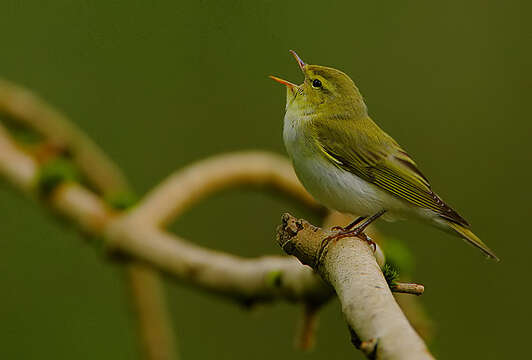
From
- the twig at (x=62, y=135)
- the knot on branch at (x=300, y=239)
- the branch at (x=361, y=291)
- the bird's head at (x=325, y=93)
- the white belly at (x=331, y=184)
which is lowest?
the branch at (x=361, y=291)

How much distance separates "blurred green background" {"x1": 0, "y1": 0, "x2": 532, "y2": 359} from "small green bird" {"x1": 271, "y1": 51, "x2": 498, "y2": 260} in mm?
2213

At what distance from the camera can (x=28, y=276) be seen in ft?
17.0

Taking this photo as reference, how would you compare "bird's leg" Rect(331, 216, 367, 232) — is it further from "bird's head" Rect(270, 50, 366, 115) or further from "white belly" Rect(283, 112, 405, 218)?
"bird's head" Rect(270, 50, 366, 115)

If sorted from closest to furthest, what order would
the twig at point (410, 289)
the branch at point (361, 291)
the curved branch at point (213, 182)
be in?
the branch at point (361, 291)
the twig at point (410, 289)
the curved branch at point (213, 182)

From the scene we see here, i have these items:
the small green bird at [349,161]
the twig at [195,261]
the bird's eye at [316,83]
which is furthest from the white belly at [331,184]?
the twig at [195,261]

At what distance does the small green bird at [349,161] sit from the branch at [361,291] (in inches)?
25.3

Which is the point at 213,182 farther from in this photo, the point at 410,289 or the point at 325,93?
the point at 410,289

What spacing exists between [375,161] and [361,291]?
4.18ft

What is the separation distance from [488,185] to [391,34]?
154 cm

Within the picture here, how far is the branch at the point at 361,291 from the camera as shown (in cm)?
101

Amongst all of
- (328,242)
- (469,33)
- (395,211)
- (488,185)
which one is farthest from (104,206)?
(469,33)

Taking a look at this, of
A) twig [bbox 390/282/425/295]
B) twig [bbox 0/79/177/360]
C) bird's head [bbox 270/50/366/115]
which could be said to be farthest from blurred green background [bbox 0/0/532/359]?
twig [bbox 390/282/425/295]

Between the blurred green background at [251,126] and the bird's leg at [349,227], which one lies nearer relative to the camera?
the bird's leg at [349,227]

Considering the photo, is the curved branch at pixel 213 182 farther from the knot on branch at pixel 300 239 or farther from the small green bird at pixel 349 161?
the knot on branch at pixel 300 239
